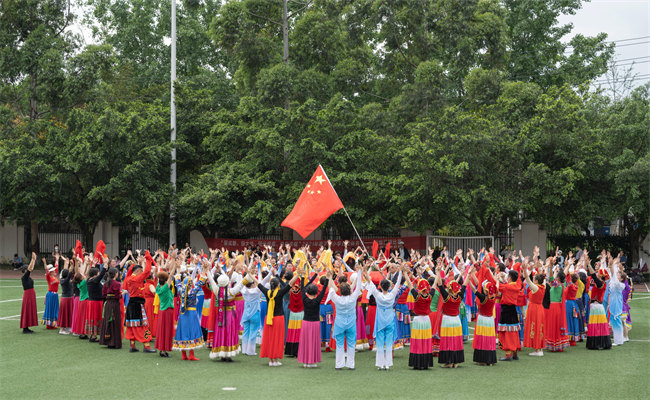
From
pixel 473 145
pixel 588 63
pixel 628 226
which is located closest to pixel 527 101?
pixel 473 145

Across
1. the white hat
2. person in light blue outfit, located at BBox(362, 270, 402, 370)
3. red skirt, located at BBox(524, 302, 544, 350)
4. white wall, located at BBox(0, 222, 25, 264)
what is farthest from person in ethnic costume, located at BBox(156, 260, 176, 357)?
white wall, located at BBox(0, 222, 25, 264)

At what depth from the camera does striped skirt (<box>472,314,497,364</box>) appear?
11500 millimetres

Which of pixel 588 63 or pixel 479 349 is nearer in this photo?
pixel 479 349

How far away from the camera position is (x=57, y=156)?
2948 cm

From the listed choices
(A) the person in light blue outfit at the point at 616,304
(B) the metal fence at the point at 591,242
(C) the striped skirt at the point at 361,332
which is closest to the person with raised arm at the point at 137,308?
(C) the striped skirt at the point at 361,332

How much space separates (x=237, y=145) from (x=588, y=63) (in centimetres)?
1953

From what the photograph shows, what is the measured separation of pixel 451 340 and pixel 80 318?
7.68 metres

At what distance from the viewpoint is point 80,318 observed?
14.1 m

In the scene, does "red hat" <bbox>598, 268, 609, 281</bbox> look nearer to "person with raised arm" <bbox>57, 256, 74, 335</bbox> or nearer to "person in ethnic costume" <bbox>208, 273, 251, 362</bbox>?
"person in ethnic costume" <bbox>208, 273, 251, 362</bbox>

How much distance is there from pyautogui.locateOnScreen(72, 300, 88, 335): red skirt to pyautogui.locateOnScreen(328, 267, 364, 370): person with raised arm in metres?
5.76

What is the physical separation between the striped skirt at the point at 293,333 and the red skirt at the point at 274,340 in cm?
73

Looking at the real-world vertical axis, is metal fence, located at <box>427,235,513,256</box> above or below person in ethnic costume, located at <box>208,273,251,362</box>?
above

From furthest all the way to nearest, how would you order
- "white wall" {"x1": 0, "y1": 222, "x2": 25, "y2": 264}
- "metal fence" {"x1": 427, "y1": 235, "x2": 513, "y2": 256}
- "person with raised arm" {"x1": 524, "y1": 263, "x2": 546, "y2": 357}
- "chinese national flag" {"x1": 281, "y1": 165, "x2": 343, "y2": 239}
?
1. "white wall" {"x1": 0, "y1": 222, "x2": 25, "y2": 264}
2. "metal fence" {"x1": 427, "y1": 235, "x2": 513, "y2": 256}
3. "chinese national flag" {"x1": 281, "y1": 165, "x2": 343, "y2": 239}
4. "person with raised arm" {"x1": 524, "y1": 263, "x2": 546, "y2": 357}

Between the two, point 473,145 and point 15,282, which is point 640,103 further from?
point 15,282
